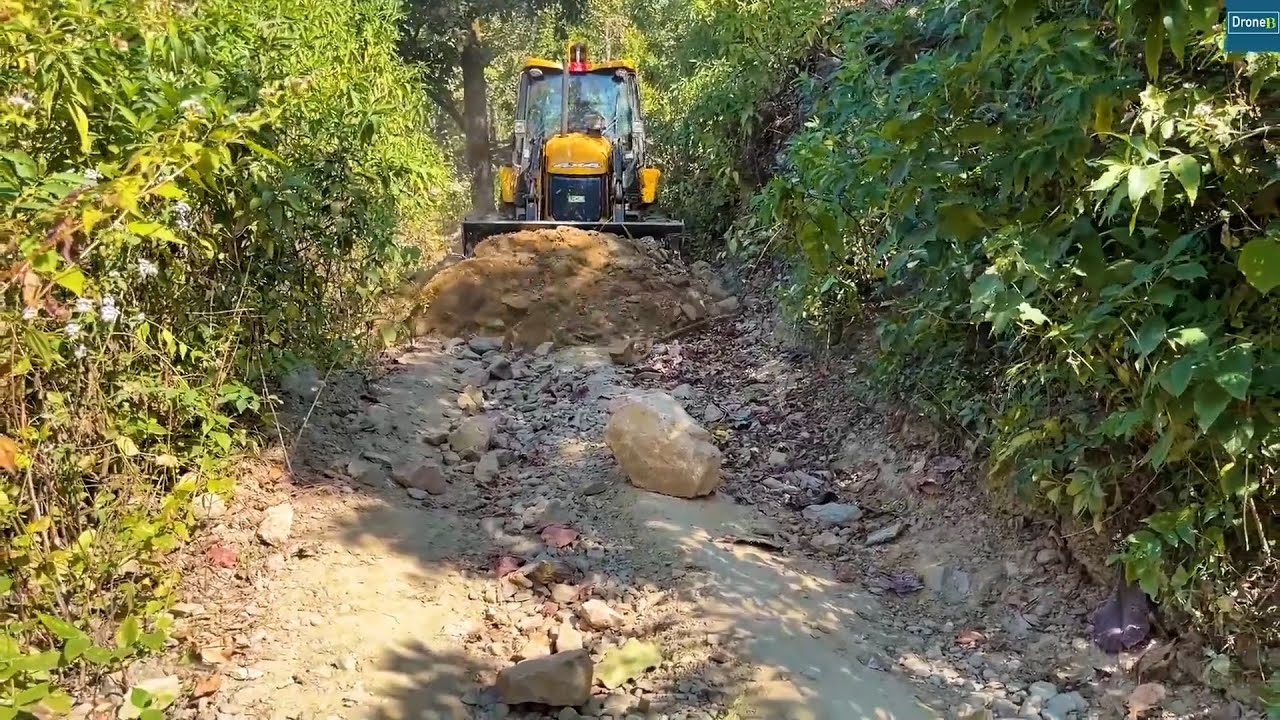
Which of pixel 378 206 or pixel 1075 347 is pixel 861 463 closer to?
pixel 1075 347

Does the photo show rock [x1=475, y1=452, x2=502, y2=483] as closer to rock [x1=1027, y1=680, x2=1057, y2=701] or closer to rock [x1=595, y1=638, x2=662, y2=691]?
rock [x1=595, y1=638, x2=662, y2=691]

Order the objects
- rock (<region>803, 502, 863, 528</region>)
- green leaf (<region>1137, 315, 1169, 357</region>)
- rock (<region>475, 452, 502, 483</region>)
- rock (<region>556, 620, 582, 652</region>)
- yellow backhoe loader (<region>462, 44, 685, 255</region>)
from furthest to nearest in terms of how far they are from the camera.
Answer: yellow backhoe loader (<region>462, 44, 685, 255</region>) → rock (<region>475, 452, 502, 483</region>) → rock (<region>803, 502, 863, 528</region>) → rock (<region>556, 620, 582, 652</region>) → green leaf (<region>1137, 315, 1169, 357</region>)

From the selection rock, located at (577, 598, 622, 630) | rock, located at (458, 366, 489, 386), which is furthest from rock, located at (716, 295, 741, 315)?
rock, located at (577, 598, 622, 630)

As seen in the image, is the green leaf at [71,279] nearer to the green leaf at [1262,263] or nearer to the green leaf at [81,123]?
the green leaf at [81,123]

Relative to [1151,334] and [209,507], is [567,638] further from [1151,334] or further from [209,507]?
[1151,334]

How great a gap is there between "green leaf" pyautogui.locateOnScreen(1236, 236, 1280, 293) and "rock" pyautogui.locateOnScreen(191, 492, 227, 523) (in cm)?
329

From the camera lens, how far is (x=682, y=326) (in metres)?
7.23

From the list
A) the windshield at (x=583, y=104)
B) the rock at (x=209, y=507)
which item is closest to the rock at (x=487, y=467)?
the rock at (x=209, y=507)

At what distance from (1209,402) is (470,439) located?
11.1ft

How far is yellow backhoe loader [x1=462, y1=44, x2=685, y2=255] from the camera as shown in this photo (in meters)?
8.75

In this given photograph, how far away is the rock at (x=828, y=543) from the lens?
3.88m

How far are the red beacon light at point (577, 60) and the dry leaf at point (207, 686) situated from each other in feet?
26.8

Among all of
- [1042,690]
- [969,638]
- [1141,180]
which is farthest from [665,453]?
[1141,180]

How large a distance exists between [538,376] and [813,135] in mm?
2422
